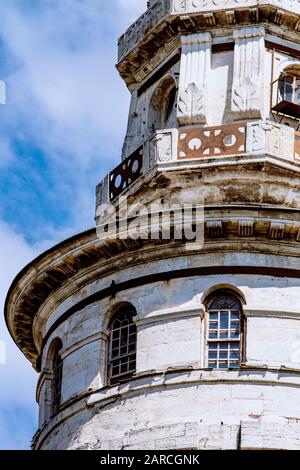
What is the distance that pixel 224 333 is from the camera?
5381cm

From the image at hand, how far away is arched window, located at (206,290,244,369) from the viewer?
53469 millimetres

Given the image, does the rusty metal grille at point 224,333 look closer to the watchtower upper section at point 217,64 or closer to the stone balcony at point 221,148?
the stone balcony at point 221,148

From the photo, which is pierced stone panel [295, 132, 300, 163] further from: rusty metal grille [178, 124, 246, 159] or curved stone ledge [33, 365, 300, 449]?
curved stone ledge [33, 365, 300, 449]

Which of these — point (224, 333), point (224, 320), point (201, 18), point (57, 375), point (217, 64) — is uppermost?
point (201, 18)

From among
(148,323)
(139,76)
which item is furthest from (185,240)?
(139,76)

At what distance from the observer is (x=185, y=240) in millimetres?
54469

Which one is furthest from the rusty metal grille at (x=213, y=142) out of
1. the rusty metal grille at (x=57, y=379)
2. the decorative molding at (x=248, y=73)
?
the rusty metal grille at (x=57, y=379)

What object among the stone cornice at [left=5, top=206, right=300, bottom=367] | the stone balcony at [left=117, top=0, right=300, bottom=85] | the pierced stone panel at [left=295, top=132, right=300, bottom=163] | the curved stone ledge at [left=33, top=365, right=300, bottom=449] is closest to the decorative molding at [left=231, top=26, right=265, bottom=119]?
the stone balcony at [left=117, top=0, right=300, bottom=85]

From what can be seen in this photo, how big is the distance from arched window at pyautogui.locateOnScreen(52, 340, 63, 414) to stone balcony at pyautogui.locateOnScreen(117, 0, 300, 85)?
26.0 feet

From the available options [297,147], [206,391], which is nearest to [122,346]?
[206,391]

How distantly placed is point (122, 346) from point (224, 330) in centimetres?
257

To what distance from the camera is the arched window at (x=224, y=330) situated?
5347 cm

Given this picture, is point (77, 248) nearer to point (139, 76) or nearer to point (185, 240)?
point (185, 240)

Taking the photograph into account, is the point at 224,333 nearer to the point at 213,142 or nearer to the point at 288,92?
the point at 213,142
